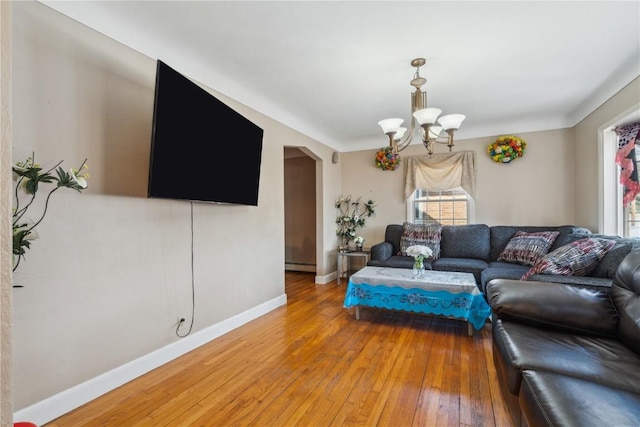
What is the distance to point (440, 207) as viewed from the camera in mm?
4875

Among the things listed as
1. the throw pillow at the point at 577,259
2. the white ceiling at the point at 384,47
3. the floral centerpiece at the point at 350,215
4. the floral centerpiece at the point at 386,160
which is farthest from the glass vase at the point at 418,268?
the floral centerpiece at the point at 386,160

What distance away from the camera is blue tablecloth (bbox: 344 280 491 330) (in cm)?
264

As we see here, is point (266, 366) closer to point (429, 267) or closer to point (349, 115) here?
point (429, 267)

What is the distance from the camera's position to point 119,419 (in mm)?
1634

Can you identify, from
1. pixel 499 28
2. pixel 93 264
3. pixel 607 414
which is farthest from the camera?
pixel 499 28

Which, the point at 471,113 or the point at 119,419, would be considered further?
the point at 471,113

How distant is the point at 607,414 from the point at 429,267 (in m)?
2.81

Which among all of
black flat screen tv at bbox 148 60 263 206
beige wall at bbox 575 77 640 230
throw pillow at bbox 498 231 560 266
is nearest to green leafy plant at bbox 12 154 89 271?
black flat screen tv at bbox 148 60 263 206

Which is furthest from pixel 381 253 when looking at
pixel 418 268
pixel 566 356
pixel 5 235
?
pixel 5 235

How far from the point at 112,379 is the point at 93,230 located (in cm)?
97

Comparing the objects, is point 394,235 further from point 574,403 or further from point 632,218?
point 574,403

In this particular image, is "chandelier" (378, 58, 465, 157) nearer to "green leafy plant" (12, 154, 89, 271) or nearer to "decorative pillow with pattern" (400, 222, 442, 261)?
"decorative pillow with pattern" (400, 222, 442, 261)

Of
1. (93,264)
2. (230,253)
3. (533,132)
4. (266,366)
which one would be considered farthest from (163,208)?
(533,132)

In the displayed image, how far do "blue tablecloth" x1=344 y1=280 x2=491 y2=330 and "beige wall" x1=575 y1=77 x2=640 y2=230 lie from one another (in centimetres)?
206
